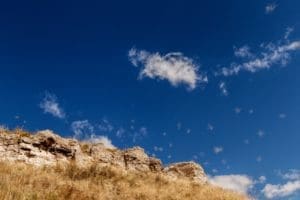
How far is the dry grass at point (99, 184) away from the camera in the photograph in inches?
510

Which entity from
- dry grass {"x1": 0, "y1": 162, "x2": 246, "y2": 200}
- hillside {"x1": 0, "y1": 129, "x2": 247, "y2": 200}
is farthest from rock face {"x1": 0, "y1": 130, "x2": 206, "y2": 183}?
dry grass {"x1": 0, "y1": 162, "x2": 246, "y2": 200}

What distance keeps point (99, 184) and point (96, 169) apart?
8.66 feet

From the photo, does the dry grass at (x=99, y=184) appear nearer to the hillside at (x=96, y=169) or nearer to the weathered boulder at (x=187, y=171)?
the hillside at (x=96, y=169)

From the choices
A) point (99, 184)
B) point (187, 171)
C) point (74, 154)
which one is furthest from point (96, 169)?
point (187, 171)

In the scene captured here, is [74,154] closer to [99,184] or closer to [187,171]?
[99,184]

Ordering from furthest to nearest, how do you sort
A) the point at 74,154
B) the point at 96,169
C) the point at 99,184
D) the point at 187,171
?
the point at 187,171 < the point at 74,154 < the point at 96,169 < the point at 99,184

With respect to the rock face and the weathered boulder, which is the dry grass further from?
the weathered boulder

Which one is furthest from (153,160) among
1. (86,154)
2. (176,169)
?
(86,154)

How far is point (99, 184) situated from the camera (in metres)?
17.6

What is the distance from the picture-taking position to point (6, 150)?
20344 millimetres

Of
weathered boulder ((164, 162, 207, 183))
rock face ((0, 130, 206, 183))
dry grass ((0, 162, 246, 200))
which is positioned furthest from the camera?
weathered boulder ((164, 162, 207, 183))

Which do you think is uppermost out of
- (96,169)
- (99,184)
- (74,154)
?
(74,154)

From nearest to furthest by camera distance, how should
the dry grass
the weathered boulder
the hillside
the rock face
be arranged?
the dry grass → the hillside → the rock face → the weathered boulder

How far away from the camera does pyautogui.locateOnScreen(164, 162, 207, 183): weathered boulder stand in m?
25.2
